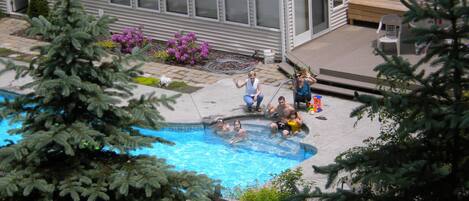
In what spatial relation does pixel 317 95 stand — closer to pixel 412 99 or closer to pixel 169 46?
pixel 169 46

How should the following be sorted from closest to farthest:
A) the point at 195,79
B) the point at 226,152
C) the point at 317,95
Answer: the point at 226,152 → the point at 317,95 → the point at 195,79

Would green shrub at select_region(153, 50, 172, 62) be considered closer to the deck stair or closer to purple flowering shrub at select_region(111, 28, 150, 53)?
purple flowering shrub at select_region(111, 28, 150, 53)

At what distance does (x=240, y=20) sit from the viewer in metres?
25.4

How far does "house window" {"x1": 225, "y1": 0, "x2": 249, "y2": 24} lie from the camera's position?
82.6 ft

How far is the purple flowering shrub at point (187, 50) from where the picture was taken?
2511 centimetres

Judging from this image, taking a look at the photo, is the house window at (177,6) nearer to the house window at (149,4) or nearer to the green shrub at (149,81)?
the house window at (149,4)

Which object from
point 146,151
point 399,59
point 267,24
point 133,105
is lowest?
point 146,151

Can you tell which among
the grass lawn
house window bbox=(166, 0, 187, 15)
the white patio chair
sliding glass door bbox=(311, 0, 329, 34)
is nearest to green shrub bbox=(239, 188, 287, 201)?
the grass lawn

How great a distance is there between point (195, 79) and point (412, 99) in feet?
47.1

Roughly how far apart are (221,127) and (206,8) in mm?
5387

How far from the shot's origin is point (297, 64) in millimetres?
23797

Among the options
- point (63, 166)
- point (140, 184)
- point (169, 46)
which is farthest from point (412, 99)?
point (169, 46)

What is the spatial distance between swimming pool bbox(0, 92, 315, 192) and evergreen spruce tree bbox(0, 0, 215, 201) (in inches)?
267

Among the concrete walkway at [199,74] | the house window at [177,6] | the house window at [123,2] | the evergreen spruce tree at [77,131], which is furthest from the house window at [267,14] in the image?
the evergreen spruce tree at [77,131]
